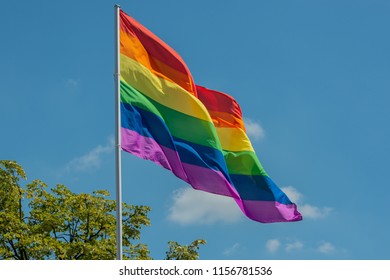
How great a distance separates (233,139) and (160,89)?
9.93 ft

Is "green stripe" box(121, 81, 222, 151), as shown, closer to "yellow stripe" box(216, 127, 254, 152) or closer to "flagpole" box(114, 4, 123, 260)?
"flagpole" box(114, 4, 123, 260)

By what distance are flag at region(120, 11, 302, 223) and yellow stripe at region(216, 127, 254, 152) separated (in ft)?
0.08

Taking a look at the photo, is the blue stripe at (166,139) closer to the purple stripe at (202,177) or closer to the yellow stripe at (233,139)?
the purple stripe at (202,177)

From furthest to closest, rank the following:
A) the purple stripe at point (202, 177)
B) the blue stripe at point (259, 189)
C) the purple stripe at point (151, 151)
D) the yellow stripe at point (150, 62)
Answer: the blue stripe at point (259, 189) < the yellow stripe at point (150, 62) < the purple stripe at point (202, 177) < the purple stripe at point (151, 151)

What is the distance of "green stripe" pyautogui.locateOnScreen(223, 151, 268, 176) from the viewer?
21.2 m

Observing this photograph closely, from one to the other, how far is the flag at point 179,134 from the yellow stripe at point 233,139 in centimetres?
3

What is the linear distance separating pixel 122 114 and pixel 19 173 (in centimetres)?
1868

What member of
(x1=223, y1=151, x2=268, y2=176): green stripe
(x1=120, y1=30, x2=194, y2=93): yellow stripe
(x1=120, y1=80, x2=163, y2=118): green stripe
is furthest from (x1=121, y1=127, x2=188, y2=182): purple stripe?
(x1=223, y1=151, x2=268, y2=176): green stripe

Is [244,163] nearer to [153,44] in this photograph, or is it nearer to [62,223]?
[153,44]

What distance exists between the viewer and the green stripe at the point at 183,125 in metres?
19.0

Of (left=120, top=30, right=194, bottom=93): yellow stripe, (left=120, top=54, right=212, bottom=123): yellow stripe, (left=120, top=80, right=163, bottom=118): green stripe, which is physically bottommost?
(left=120, top=80, right=163, bottom=118): green stripe

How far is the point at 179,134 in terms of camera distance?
1958cm

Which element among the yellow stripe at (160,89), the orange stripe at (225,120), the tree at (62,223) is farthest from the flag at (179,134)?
the tree at (62,223)
